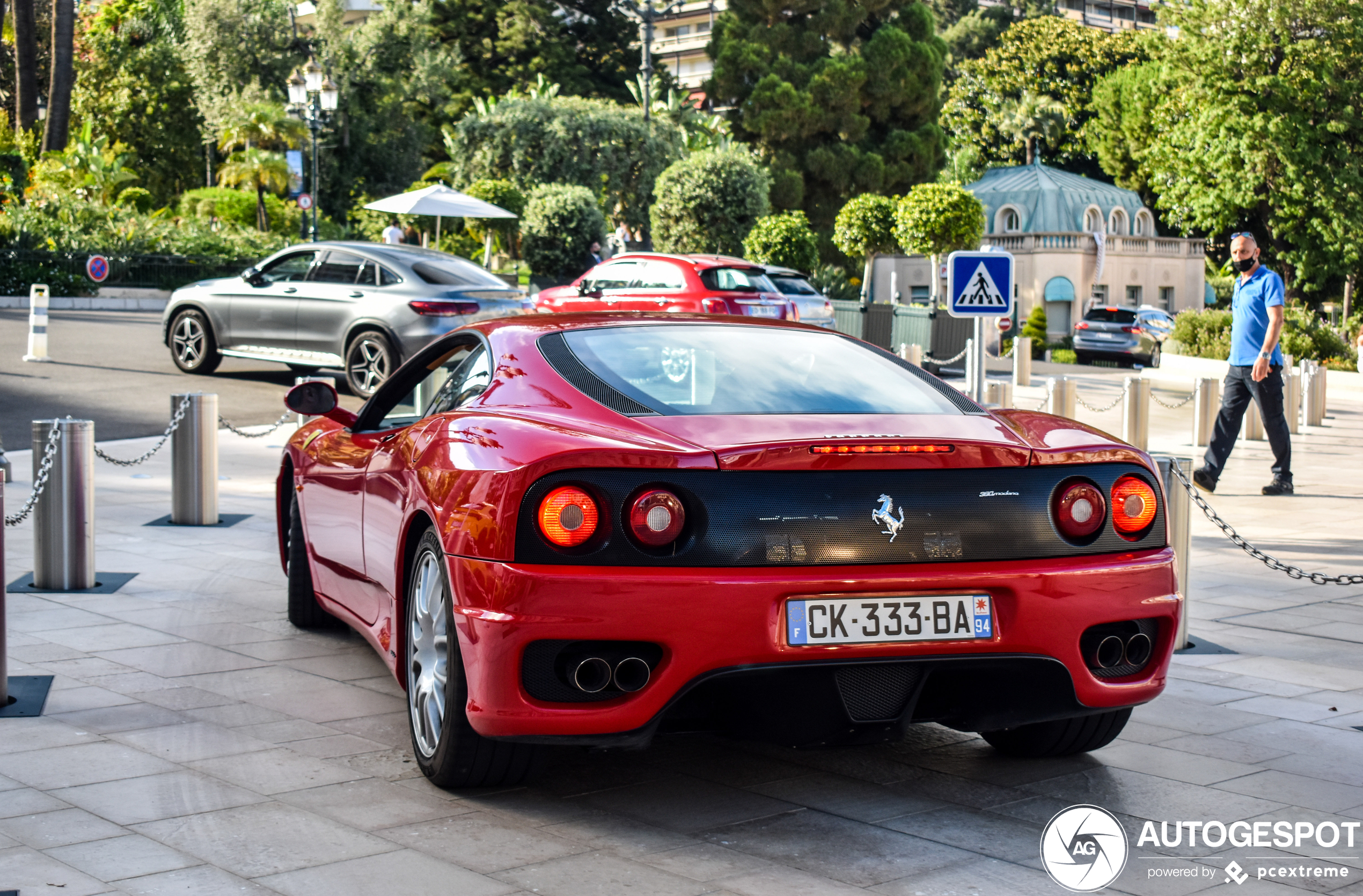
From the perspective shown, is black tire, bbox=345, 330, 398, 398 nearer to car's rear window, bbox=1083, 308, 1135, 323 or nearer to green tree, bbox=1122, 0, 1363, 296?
car's rear window, bbox=1083, 308, 1135, 323

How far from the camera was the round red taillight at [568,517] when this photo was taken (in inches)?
147

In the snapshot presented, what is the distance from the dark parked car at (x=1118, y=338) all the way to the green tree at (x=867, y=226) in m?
5.93

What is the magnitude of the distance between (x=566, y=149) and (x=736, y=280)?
27613 millimetres

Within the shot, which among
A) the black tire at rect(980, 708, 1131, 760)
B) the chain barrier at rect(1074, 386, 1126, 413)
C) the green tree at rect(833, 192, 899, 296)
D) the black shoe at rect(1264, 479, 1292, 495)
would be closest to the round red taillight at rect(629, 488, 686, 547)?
the black tire at rect(980, 708, 1131, 760)

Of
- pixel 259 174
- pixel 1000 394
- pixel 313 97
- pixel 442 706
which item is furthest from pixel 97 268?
pixel 259 174

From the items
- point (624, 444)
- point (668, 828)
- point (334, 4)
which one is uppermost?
point (334, 4)

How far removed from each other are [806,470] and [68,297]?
2978cm

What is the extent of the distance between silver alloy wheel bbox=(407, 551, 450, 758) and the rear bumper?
0.30 m

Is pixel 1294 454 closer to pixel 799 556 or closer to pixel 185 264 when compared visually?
pixel 799 556

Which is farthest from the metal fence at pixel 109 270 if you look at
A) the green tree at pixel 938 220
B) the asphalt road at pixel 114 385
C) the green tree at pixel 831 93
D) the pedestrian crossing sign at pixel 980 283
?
the green tree at pixel 831 93

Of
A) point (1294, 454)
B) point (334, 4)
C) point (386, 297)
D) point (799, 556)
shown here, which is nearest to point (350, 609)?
point (799, 556)

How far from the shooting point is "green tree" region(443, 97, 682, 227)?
4662 centimetres

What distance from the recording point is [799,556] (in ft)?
12.3

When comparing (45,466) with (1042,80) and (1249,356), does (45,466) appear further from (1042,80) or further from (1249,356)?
(1042,80)
